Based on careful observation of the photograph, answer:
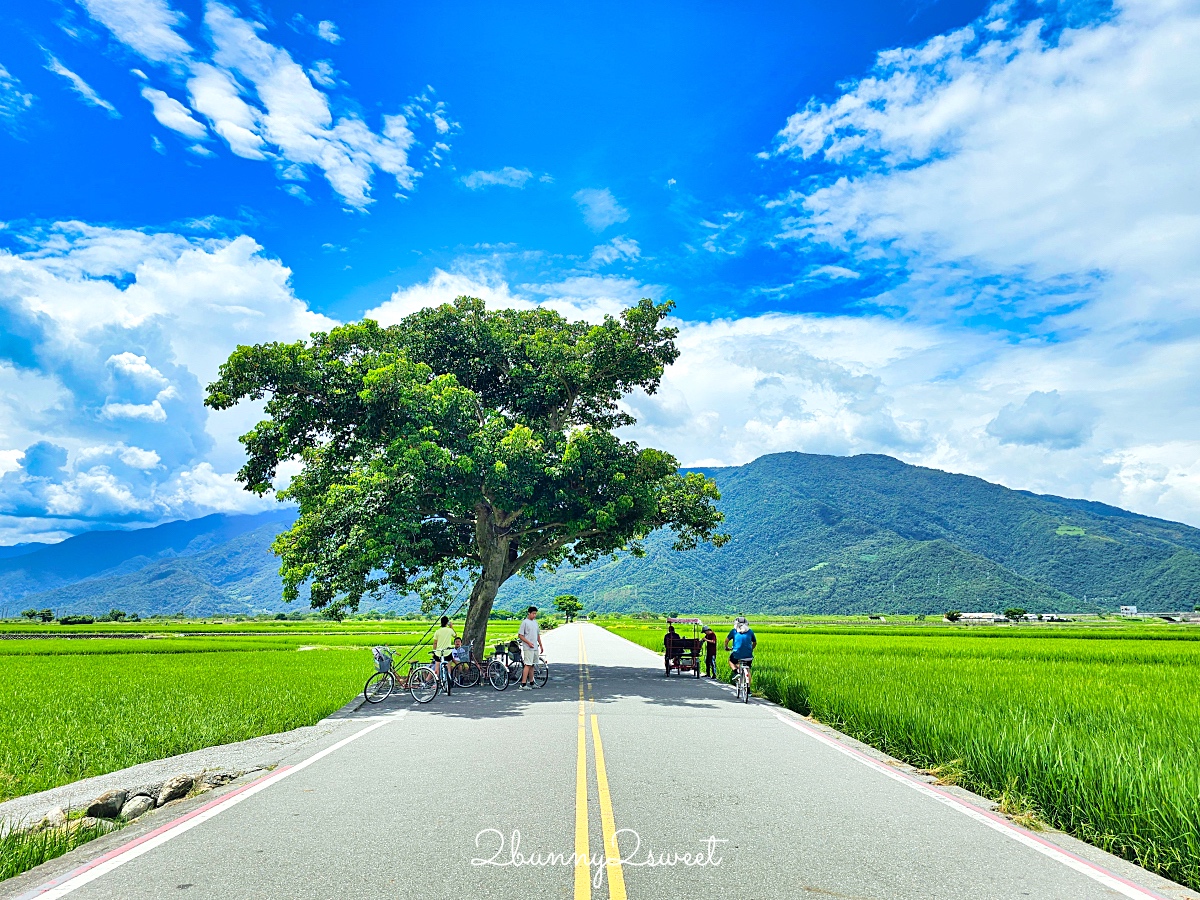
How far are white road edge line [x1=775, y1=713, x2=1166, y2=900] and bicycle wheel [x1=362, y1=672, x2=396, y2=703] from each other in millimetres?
10824

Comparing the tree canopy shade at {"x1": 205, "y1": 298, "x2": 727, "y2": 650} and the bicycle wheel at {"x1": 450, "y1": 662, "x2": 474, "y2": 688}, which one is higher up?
the tree canopy shade at {"x1": 205, "y1": 298, "x2": 727, "y2": 650}

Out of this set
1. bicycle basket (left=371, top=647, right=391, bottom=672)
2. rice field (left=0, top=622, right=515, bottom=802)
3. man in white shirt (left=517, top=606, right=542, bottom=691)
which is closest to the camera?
rice field (left=0, top=622, right=515, bottom=802)

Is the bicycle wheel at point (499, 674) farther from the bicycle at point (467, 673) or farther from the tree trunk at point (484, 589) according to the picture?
the tree trunk at point (484, 589)

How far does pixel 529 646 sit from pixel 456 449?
6.08 metres

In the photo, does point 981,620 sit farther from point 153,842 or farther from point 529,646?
point 153,842

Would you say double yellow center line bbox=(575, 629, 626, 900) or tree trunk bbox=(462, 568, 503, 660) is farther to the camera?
tree trunk bbox=(462, 568, 503, 660)

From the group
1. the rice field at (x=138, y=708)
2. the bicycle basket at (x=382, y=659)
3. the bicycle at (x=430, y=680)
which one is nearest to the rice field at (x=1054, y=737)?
the bicycle at (x=430, y=680)

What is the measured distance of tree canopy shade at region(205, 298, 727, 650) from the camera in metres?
20.3

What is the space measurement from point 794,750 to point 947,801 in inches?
121

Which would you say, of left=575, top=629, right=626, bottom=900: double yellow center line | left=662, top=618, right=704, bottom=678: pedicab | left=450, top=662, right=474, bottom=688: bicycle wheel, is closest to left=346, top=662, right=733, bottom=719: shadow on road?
left=450, top=662, right=474, bottom=688: bicycle wheel

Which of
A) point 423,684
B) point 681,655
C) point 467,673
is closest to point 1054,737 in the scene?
point 423,684

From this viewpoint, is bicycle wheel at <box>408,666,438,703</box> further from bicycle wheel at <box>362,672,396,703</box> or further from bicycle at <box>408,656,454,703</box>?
bicycle wheel at <box>362,672,396,703</box>

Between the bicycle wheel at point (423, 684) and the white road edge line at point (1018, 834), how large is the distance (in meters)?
9.91

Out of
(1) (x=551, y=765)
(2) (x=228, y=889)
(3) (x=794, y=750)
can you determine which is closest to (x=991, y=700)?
(3) (x=794, y=750)
